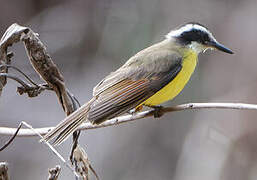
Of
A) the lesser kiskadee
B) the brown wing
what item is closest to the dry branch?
the lesser kiskadee

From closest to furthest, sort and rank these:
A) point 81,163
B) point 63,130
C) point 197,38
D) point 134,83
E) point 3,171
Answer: point 3,171
point 81,163
point 63,130
point 134,83
point 197,38

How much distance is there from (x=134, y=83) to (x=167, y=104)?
216 cm

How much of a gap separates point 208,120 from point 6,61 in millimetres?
3289

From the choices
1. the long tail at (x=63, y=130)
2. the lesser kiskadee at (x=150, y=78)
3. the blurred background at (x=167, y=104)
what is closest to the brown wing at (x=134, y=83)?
the lesser kiskadee at (x=150, y=78)

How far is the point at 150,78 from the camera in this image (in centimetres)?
347

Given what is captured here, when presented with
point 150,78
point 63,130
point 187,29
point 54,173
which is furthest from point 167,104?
point 54,173

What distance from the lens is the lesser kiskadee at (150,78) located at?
2.94 meters

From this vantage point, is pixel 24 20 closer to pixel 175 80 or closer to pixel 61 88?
pixel 175 80

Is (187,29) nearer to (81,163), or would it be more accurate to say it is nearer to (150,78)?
(150,78)

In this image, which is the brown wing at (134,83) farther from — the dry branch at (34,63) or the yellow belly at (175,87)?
the dry branch at (34,63)

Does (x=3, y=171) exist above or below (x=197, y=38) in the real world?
above

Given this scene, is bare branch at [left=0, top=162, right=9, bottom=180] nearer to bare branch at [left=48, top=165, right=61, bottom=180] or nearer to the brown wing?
bare branch at [left=48, top=165, right=61, bottom=180]

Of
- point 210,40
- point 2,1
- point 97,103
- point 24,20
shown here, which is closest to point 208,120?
point 210,40

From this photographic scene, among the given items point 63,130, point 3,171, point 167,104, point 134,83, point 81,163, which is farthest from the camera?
point 167,104
